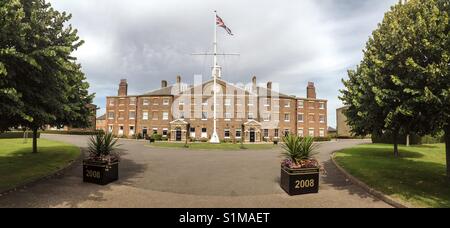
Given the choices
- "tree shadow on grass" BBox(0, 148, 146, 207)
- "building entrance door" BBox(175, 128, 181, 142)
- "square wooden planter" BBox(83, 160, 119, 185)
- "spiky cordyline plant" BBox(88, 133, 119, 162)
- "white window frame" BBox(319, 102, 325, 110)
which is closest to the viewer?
"tree shadow on grass" BBox(0, 148, 146, 207)

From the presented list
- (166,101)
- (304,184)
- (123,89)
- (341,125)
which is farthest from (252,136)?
(304,184)

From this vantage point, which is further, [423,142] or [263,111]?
[263,111]

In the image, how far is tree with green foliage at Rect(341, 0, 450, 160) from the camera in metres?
8.22

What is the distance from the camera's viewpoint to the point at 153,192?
9852mm

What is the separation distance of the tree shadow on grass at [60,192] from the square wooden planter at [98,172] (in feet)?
0.80

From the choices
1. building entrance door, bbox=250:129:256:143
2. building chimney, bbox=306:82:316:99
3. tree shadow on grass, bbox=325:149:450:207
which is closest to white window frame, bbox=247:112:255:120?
building entrance door, bbox=250:129:256:143

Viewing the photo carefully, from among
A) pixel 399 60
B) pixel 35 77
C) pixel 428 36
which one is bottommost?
pixel 35 77

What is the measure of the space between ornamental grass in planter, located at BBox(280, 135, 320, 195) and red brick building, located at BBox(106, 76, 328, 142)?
133ft

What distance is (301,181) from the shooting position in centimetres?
973

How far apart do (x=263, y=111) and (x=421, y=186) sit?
4475cm

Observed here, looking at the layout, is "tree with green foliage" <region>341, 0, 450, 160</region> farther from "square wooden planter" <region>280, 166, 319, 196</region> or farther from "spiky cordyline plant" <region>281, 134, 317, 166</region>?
"square wooden planter" <region>280, 166, 319, 196</region>
